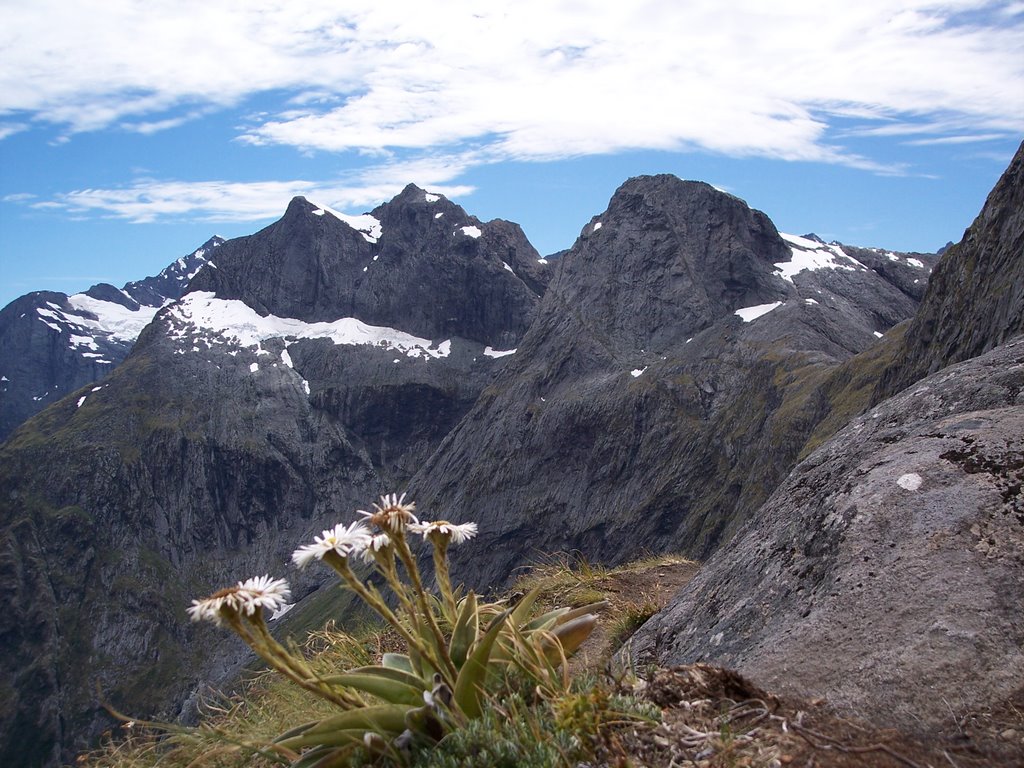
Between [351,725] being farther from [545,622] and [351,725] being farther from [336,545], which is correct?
[545,622]

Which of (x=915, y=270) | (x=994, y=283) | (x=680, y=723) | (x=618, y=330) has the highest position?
(x=680, y=723)

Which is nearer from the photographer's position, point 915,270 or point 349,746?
point 349,746

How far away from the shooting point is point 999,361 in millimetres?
8867

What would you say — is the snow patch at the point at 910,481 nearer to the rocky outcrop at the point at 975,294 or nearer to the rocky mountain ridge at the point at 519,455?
the rocky outcrop at the point at 975,294

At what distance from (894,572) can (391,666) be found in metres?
3.85

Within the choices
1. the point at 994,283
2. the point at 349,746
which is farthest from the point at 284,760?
the point at 994,283

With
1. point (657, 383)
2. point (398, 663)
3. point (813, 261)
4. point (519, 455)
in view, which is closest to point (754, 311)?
point (657, 383)

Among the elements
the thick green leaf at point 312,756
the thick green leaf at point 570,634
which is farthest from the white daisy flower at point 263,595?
the thick green leaf at point 570,634

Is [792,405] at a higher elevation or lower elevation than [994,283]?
lower

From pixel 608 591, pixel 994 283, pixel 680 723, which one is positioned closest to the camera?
pixel 680 723

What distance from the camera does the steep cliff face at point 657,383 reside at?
308 ft

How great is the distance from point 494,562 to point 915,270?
3445 inches

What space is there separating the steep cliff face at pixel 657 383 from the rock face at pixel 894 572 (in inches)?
2775

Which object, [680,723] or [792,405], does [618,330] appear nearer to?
[792,405]
